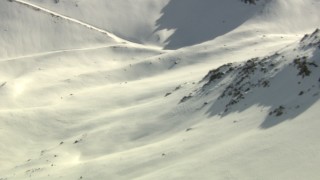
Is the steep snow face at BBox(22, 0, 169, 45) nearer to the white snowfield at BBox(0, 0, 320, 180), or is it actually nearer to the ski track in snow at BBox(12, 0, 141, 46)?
the white snowfield at BBox(0, 0, 320, 180)

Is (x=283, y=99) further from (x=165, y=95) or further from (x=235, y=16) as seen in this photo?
(x=235, y=16)

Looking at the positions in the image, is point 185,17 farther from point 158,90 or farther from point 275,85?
point 275,85

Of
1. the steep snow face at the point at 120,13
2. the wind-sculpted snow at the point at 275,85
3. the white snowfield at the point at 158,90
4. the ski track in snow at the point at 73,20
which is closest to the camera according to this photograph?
the white snowfield at the point at 158,90

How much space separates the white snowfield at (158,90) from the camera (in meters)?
18.8

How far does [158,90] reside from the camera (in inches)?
1582

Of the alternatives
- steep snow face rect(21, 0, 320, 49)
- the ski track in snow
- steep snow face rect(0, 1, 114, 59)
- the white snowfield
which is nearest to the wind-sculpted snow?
the white snowfield

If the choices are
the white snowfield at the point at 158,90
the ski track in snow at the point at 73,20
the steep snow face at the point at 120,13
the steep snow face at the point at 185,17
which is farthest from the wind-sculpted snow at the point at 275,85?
the steep snow face at the point at 120,13

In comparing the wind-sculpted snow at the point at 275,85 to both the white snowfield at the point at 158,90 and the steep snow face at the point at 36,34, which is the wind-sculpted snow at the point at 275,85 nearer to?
the white snowfield at the point at 158,90

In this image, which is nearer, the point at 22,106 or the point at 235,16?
the point at 22,106

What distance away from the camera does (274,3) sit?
66.3 metres

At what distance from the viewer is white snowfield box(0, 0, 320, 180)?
1880cm

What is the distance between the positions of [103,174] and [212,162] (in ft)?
20.7

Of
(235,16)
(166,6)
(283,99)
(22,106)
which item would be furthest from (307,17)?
(283,99)

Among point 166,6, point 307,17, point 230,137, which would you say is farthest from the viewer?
point 166,6
